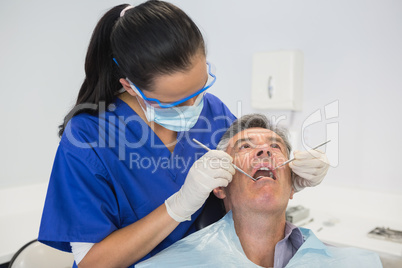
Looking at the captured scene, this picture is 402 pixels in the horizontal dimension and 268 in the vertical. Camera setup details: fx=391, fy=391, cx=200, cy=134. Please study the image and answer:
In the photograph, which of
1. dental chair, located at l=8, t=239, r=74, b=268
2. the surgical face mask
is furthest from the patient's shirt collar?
dental chair, located at l=8, t=239, r=74, b=268

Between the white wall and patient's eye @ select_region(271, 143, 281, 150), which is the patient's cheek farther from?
the white wall

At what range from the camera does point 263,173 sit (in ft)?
4.72

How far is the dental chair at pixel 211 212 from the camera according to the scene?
4.89 feet

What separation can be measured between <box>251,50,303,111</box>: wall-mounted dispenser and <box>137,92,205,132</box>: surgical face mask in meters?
1.34

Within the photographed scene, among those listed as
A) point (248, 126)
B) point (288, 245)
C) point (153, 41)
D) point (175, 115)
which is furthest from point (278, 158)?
point (153, 41)

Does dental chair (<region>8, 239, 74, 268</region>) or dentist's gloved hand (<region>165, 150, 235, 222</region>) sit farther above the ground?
dentist's gloved hand (<region>165, 150, 235, 222</region>)

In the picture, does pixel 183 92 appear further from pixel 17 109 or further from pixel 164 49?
pixel 17 109

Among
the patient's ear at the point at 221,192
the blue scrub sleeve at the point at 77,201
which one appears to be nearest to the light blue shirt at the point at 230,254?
the patient's ear at the point at 221,192

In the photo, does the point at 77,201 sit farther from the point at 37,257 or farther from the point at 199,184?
the point at 37,257

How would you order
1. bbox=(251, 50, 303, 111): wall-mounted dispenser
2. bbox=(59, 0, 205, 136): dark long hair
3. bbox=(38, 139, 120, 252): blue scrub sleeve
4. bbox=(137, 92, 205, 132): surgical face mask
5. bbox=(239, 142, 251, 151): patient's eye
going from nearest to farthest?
bbox=(59, 0, 205, 136): dark long hair, bbox=(38, 139, 120, 252): blue scrub sleeve, bbox=(137, 92, 205, 132): surgical face mask, bbox=(239, 142, 251, 151): patient's eye, bbox=(251, 50, 303, 111): wall-mounted dispenser

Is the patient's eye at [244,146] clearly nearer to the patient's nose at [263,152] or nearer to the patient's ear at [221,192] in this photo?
the patient's nose at [263,152]

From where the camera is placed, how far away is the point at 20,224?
2.41 meters

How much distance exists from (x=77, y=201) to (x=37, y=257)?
1.81 ft

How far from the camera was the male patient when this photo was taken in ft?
4.40
